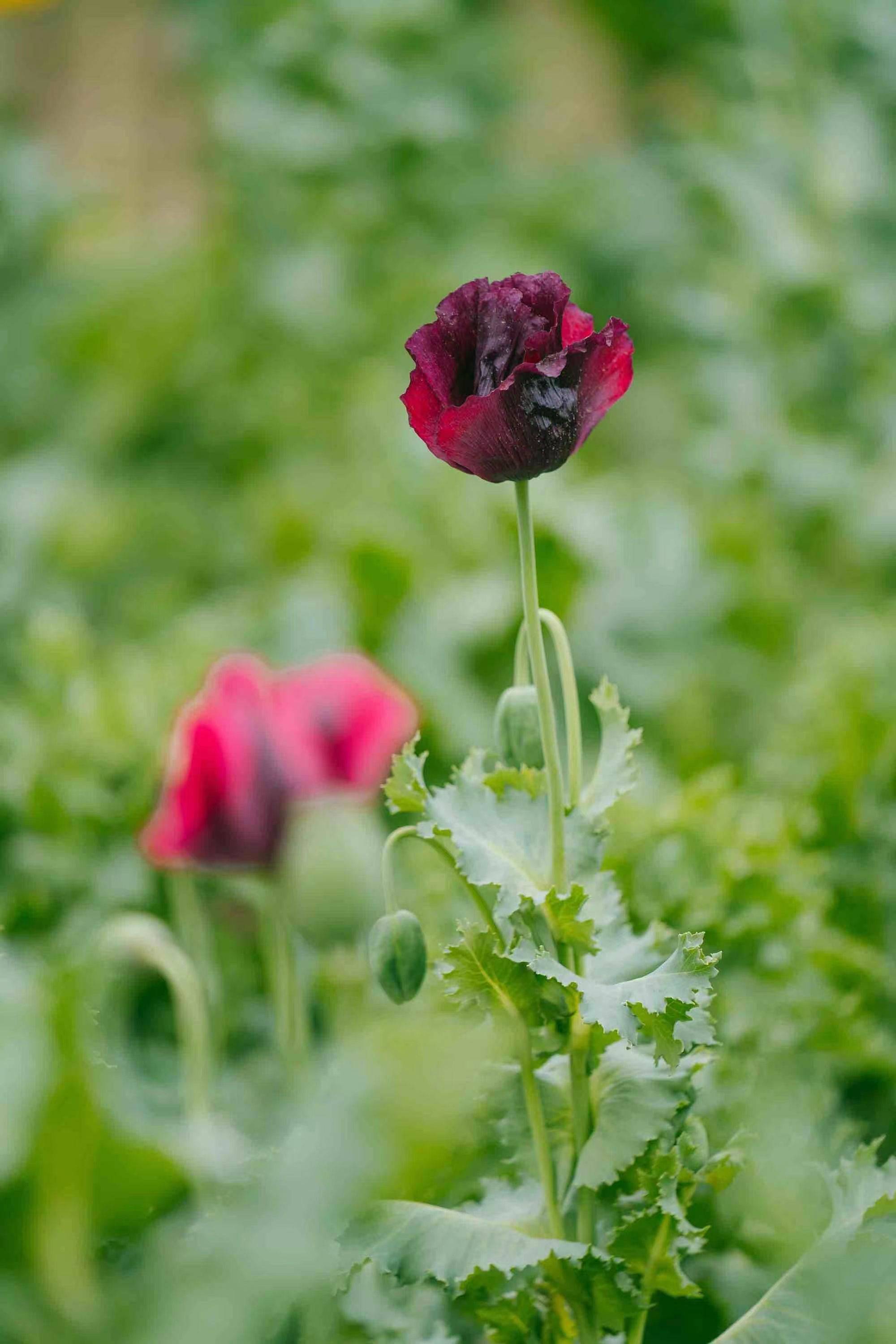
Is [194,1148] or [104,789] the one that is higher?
[104,789]

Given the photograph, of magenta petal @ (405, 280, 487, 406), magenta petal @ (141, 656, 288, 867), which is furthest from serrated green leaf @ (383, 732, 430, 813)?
magenta petal @ (141, 656, 288, 867)

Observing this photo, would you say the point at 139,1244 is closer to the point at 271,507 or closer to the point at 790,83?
the point at 271,507

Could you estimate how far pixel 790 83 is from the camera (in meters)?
1.73

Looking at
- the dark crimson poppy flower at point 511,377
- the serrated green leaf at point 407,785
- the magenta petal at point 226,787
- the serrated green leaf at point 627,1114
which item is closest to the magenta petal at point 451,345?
the dark crimson poppy flower at point 511,377

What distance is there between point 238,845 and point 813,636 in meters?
0.79

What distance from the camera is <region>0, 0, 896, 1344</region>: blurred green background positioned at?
0.67m

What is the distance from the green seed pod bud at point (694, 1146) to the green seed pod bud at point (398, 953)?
3.8 inches

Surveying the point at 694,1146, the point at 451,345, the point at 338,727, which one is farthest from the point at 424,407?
the point at 338,727

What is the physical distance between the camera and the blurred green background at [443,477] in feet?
2.18

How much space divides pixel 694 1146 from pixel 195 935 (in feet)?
1.36

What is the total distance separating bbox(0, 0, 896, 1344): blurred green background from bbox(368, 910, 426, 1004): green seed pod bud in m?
0.11

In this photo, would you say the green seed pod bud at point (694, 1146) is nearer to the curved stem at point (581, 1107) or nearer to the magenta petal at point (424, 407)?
the curved stem at point (581, 1107)

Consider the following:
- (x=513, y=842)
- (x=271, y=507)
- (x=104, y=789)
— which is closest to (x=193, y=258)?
(x=271, y=507)

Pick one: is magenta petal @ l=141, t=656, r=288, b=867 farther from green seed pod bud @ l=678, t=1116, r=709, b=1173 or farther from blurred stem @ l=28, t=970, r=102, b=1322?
blurred stem @ l=28, t=970, r=102, b=1322
